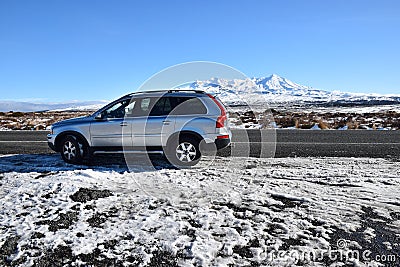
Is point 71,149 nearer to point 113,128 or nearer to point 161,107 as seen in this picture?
point 113,128

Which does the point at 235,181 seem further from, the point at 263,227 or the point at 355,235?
the point at 355,235

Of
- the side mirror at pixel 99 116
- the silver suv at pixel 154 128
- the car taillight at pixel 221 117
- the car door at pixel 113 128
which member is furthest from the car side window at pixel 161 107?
the side mirror at pixel 99 116

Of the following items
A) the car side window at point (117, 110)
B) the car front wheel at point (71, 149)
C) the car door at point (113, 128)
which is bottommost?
the car front wheel at point (71, 149)

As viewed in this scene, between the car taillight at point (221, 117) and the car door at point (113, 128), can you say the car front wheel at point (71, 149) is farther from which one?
the car taillight at point (221, 117)

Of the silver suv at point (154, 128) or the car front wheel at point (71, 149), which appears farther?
the car front wheel at point (71, 149)

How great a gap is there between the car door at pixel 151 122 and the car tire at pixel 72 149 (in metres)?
1.43

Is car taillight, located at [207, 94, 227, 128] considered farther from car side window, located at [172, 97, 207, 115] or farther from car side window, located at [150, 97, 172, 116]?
car side window, located at [150, 97, 172, 116]

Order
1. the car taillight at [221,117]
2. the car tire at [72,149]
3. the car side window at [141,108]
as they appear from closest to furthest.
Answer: the car taillight at [221,117] → the car side window at [141,108] → the car tire at [72,149]

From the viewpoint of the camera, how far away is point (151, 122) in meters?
7.06

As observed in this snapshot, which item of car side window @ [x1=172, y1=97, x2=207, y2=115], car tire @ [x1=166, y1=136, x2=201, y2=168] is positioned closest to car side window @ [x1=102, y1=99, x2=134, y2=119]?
car side window @ [x1=172, y1=97, x2=207, y2=115]

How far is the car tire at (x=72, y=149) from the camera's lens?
7.37 meters

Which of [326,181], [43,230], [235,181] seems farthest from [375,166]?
[43,230]

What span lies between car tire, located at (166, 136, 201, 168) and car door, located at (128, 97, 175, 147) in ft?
0.80

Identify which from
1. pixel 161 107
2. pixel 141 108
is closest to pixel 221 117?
pixel 161 107
